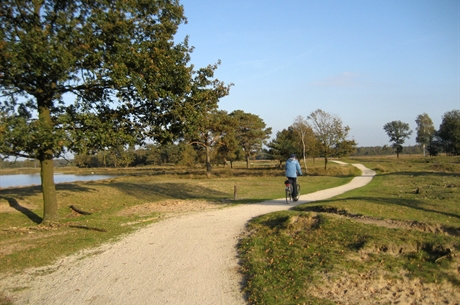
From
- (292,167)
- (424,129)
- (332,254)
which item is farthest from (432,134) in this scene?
(332,254)

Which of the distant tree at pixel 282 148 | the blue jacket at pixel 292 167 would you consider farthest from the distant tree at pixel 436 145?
the blue jacket at pixel 292 167

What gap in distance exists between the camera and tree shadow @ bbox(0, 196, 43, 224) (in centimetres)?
1485

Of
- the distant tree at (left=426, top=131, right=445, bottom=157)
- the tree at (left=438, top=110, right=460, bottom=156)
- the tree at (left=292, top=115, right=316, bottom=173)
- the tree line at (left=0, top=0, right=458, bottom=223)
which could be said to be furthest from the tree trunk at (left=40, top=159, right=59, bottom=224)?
the distant tree at (left=426, top=131, right=445, bottom=157)

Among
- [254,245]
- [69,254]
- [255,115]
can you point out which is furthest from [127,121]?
[255,115]

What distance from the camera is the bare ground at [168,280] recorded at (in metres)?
4.97

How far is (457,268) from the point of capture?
17.6ft

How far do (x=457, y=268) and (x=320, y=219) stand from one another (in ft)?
11.7

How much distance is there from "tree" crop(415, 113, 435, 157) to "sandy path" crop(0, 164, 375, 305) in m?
93.2

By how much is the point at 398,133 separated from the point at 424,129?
19.7ft

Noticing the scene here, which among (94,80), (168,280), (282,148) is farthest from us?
(282,148)

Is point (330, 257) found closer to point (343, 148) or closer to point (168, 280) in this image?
point (168, 280)

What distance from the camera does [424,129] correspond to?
90.1 meters

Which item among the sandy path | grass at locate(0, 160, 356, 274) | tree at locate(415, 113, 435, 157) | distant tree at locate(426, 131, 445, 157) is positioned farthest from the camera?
tree at locate(415, 113, 435, 157)

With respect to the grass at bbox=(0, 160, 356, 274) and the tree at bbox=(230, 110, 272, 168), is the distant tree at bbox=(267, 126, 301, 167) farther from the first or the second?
the grass at bbox=(0, 160, 356, 274)
